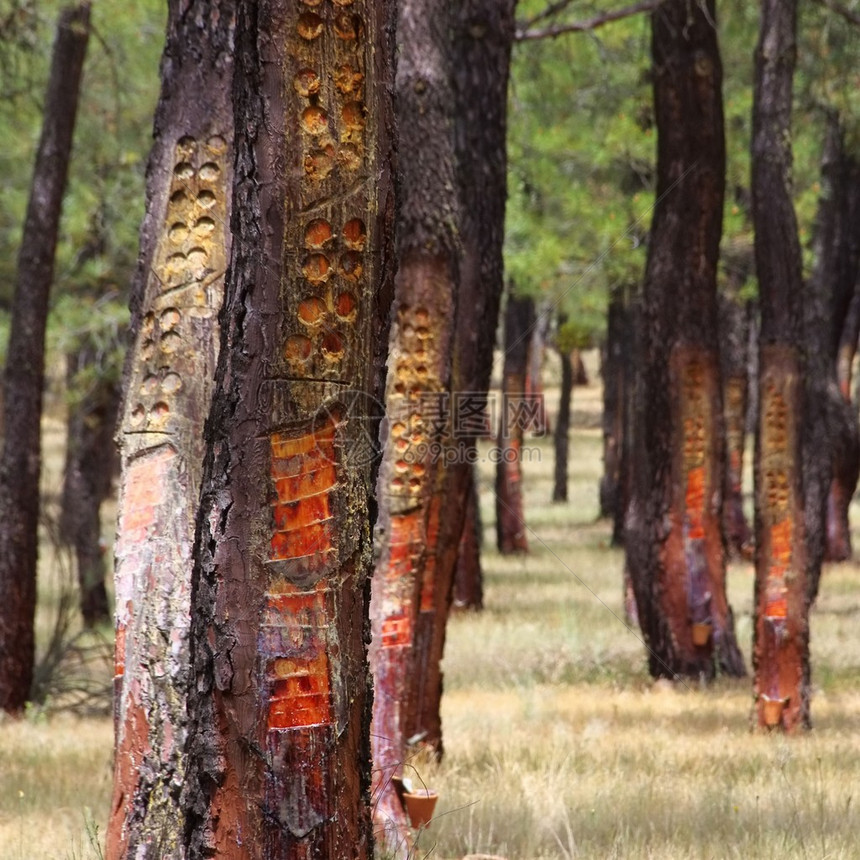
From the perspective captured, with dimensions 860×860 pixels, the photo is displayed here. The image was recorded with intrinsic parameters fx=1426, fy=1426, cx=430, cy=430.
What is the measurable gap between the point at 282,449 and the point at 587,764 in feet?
16.5

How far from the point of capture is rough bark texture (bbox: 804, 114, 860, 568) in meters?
18.4

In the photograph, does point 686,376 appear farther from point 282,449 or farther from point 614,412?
point 614,412

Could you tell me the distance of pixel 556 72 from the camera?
16.0 meters

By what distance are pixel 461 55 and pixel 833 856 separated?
473 cm

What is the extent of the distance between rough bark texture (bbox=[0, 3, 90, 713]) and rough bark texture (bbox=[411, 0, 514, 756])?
9.26ft

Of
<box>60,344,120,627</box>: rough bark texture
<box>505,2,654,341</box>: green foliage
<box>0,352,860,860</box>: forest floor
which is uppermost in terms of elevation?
<box>505,2,654,341</box>: green foliage

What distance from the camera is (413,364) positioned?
6289 millimetres

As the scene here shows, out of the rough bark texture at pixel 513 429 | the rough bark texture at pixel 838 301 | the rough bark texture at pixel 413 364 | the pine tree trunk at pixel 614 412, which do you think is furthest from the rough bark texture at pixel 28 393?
the pine tree trunk at pixel 614 412

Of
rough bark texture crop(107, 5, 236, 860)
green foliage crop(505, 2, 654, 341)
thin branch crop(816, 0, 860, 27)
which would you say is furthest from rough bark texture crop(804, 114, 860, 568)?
rough bark texture crop(107, 5, 236, 860)

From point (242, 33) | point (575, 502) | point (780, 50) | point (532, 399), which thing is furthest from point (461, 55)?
point (575, 502)

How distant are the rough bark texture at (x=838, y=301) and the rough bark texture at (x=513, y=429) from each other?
438cm

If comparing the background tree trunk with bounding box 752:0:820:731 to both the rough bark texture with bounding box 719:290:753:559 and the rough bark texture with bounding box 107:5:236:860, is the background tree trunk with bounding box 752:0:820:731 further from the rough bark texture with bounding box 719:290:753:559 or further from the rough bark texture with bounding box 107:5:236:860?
the rough bark texture with bounding box 719:290:753:559

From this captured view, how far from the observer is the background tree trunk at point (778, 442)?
8.34 m

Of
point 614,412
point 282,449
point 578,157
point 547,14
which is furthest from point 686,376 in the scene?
point 614,412
